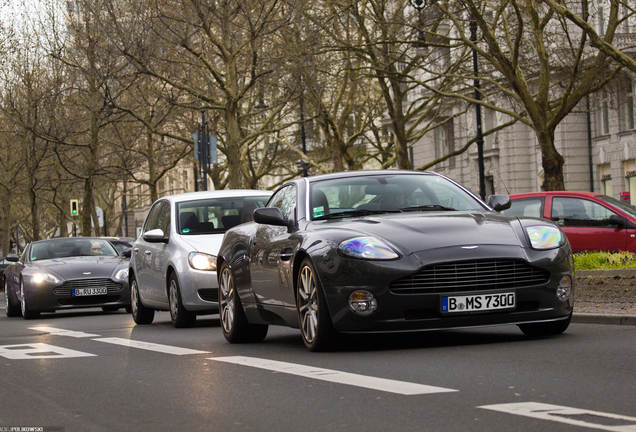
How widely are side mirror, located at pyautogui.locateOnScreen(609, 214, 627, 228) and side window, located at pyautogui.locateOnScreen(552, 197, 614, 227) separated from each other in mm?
133

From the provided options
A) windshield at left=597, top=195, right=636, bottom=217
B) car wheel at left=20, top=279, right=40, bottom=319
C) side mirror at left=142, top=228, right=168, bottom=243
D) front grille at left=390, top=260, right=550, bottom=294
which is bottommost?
car wheel at left=20, top=279, right=40, bottom=319

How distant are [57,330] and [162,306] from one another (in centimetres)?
139

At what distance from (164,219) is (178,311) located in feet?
5.57

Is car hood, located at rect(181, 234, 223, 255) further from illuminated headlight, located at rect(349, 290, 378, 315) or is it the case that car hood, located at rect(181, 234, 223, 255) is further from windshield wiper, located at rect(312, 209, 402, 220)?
illuminated headlight, located at rect(349, 290, 378, 315)

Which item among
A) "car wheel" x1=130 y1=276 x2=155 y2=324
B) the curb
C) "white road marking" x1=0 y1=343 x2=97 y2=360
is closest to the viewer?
"white road marking" x1=0 y1=343 x2=97 y2=360

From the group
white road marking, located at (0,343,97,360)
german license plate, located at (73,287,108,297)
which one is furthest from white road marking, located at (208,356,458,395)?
german license plate, located at (73,287,108,297)

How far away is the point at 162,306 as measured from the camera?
1398 cm

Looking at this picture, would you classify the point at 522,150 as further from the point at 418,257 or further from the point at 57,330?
the point at 418,257

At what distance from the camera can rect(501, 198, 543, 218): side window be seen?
18562 millimetres

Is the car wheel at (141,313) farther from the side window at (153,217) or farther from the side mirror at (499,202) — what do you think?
the side mirror at (499,202)

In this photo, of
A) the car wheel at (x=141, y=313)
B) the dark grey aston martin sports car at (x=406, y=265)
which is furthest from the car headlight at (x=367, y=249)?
the car wheel at (x=141, y=313)

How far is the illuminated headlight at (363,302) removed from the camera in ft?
26.0

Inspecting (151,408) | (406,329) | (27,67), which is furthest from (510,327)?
(27,67)

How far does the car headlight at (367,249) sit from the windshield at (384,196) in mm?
1043
